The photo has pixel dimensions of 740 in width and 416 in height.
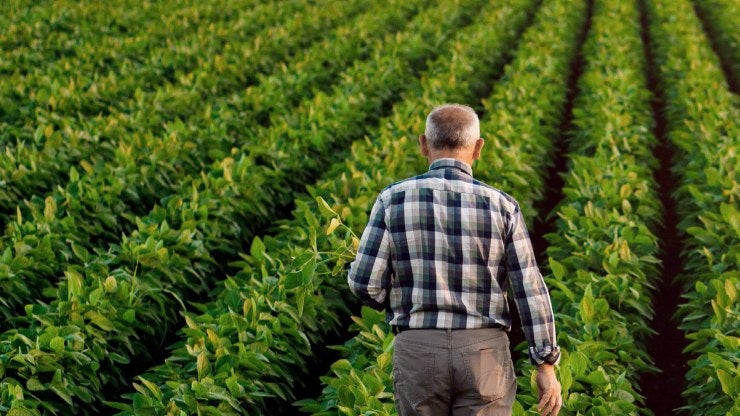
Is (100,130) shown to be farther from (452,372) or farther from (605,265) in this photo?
(452,372)

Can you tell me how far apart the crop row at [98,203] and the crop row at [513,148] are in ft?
6.58

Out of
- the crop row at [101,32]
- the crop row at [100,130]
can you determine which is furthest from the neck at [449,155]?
the crop row at [101,32]

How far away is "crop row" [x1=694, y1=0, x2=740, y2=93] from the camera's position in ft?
50.2

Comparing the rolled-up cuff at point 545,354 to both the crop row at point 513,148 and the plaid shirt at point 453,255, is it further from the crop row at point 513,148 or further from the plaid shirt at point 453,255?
the crop row at point 513,148

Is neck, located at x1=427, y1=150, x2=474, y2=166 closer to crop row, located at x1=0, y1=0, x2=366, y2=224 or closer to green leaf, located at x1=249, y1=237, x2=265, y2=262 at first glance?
green leaf, located at x1=249, y1=237, x2=265, y2=262

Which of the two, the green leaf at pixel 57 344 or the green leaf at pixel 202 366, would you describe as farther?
the green leaf at pixel 57 344

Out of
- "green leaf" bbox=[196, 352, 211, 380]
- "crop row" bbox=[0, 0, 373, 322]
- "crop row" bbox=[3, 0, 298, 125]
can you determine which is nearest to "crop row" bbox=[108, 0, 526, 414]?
"green leaf" bbox=[196, 352, 211, 380]

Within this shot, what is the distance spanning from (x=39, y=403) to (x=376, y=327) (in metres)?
1.89

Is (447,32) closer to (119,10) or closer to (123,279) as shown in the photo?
(119,10)

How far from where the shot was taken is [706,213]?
6.90 meters

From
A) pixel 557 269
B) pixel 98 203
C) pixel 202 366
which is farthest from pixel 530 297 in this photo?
pixel 98 203

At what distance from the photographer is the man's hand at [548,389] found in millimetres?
3121

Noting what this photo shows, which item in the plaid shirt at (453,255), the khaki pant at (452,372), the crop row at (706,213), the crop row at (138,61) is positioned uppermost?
the plaid shirt at (453,255)

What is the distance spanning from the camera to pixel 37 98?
10867mm
